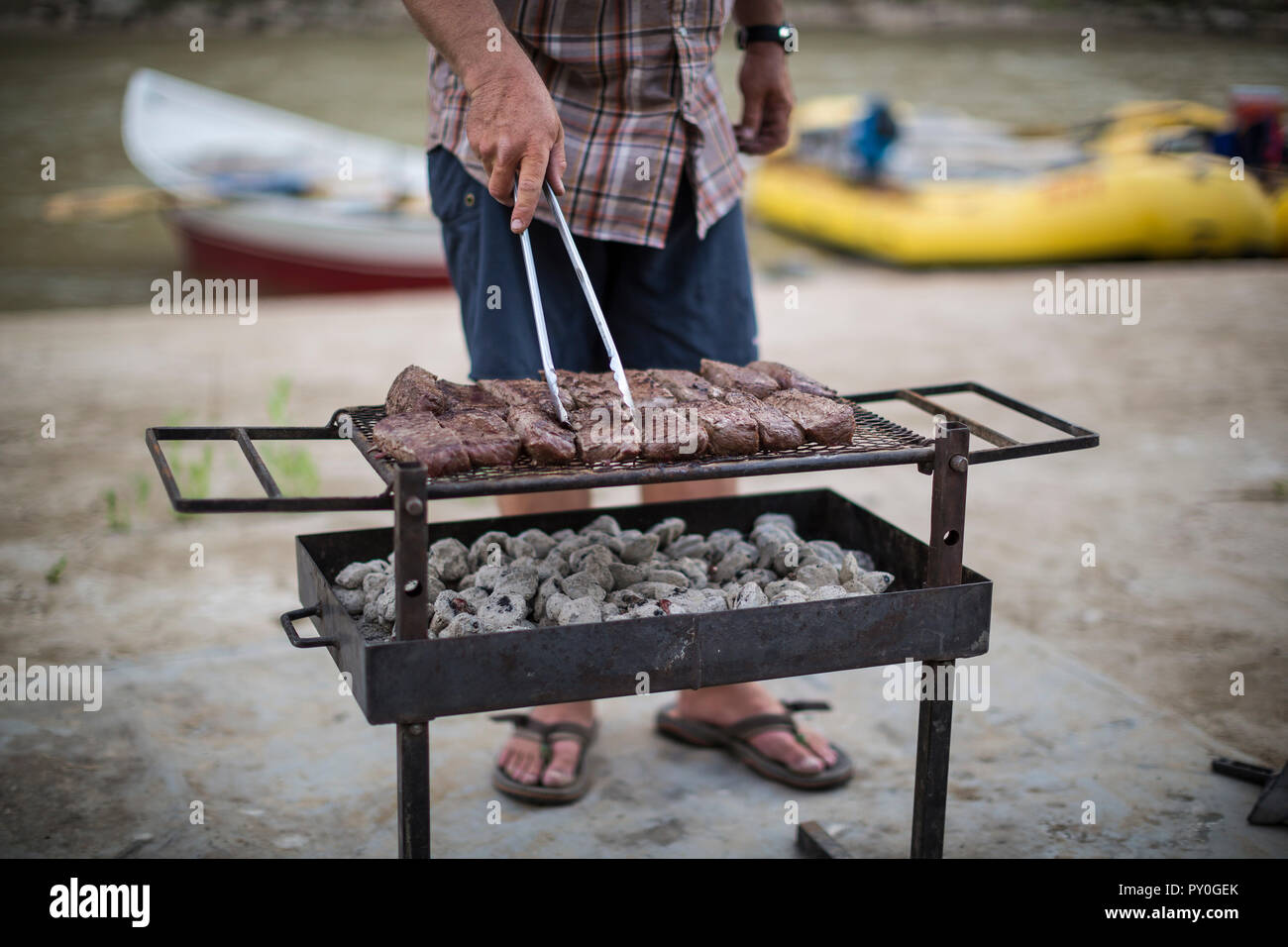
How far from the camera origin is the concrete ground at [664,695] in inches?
100

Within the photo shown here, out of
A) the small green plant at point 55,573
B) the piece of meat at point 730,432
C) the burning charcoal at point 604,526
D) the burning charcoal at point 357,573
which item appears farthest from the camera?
the small green plant at point 55,573

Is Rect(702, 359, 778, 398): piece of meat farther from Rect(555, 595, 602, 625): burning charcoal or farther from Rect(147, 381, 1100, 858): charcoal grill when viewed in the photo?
Rect(555, 595, 602, 625): burning charcoal

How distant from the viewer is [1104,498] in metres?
4.60

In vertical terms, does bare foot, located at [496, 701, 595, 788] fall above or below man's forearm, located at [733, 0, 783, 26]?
below

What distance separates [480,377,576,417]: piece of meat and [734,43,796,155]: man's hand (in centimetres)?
101

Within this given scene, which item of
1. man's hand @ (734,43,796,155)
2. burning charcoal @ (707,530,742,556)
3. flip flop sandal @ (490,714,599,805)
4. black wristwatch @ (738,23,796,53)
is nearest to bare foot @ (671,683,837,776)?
flip flop sandal @ (490,714,599,805)

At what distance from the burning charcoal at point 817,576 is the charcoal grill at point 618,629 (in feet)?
0.75

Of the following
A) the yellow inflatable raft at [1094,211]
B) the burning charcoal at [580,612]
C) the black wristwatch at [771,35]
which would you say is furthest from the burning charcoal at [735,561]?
the yellow inflatable raft at [1094,211]

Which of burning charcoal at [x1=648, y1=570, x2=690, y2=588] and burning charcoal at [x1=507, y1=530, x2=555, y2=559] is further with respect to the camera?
burning charcoal at [x1=507, y1=530, x2=555, y2=559]

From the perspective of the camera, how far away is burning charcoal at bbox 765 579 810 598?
225 centimetres

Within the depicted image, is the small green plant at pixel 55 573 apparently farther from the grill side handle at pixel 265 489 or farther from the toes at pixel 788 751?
the toes at pixel 788 751

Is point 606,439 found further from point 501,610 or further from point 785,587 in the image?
point 785,587
